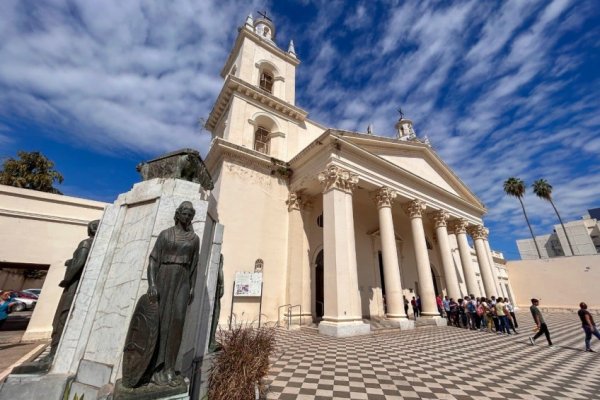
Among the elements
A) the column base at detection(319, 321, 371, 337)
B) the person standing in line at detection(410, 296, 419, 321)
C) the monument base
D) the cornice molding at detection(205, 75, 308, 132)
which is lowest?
the column base at detection(319, 321, 371, 337)

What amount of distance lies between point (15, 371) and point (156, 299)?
1.86 m

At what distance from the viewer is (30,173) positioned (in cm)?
1911

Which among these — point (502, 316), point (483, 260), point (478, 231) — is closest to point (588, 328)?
point (502, 316)

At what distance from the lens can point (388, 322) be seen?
463 inches

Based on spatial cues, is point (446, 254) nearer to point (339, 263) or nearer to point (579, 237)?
point (339, 263)

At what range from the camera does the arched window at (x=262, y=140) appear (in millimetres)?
15734

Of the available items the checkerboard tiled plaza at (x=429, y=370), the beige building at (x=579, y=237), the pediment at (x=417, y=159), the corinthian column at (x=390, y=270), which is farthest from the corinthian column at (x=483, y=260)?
the beige building at (x=579, y=237)

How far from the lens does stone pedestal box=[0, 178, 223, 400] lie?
269 cm

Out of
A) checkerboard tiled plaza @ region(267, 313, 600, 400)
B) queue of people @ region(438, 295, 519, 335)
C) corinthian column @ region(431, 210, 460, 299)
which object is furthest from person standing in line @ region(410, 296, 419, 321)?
checkerboard tiled plaza @ region(267, 313, 600, 400)

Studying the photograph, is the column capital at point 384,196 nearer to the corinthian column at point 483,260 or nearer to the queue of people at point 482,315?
the queue of people at point 482,315

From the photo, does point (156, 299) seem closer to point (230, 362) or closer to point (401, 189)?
point (230, 362)

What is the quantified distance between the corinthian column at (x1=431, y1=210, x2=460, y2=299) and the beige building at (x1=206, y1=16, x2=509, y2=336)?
0.21ft

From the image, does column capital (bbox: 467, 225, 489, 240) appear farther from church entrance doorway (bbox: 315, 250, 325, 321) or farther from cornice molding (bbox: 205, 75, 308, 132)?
cornice molding (bbox: 205, 75, 308, 132)

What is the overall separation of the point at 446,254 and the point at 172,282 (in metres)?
17.1
